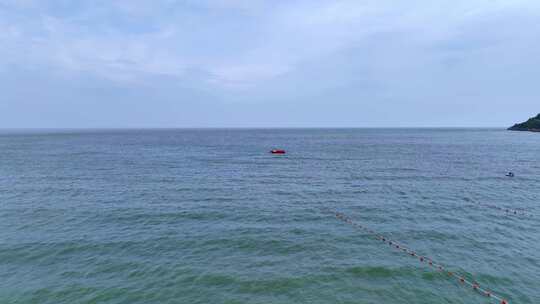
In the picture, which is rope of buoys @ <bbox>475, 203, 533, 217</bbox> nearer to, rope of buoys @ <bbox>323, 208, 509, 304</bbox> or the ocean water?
the ocean water

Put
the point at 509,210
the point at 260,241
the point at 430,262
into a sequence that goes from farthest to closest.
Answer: the point at 509,210 → the point at 260,241 → the point at 430,262

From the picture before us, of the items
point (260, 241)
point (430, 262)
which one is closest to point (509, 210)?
point (430, 262)

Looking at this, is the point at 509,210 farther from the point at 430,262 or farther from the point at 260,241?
the point at 260,241

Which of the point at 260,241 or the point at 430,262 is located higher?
the point at 260,241

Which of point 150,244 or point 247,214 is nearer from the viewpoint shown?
point 150,244

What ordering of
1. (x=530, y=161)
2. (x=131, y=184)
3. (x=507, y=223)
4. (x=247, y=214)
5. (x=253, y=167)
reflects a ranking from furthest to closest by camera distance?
(x=530, y=161)
(x=253, y=167)
(x=131, y=184)
(x=247, y=214)
(x=507, y=223)

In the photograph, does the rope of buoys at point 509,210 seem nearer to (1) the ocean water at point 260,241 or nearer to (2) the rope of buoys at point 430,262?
(1) the ocean water at point 260,241

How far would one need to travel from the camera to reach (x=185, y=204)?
1174 inches

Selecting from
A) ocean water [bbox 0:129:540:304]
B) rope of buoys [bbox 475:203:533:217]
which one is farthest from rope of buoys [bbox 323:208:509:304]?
rope of buoys [bbox 475:203:533:217]

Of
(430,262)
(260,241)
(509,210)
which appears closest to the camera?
(430,262)

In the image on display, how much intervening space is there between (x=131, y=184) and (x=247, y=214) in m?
20.4

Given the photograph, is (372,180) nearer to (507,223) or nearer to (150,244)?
(507,223)

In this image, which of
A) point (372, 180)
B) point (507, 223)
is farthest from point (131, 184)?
point (507, 223)

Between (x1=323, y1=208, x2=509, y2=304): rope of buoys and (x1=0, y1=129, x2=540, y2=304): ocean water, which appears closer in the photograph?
(x1=323, y1=208, x2=509, y2=304): rope of buoys
